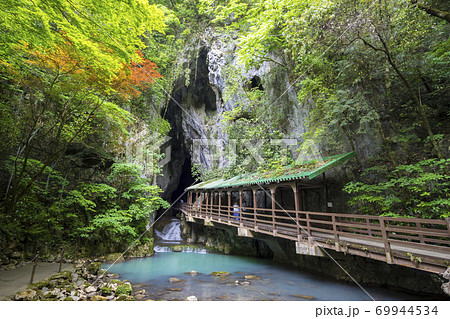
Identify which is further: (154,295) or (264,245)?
(264,245)

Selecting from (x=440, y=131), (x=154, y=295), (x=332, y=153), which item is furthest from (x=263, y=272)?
(x=440, y=131)

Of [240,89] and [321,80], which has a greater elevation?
[240,89]

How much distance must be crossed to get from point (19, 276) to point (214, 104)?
69.8 ft

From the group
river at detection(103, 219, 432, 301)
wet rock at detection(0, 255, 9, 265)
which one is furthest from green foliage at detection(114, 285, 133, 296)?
wet rock at detection(0, 255, 9, 265)

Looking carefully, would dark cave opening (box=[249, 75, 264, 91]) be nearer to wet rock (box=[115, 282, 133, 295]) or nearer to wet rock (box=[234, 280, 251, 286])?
wet rock (box=[234, 280, 251, 286])

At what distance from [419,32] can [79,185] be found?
1792 cm

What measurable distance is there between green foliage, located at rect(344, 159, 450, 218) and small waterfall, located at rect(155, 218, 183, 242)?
1860 cm

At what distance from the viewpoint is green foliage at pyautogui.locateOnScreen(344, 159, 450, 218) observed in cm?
584

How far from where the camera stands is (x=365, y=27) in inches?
263

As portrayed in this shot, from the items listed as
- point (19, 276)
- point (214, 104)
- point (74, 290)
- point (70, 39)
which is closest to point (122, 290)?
point (74, 290)

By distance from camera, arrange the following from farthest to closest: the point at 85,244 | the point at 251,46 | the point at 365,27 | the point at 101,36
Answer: the point at 85,244, the point at 251,46, the point at 365,27, the point at 101,36

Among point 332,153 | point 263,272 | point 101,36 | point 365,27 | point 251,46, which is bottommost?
point 263,272

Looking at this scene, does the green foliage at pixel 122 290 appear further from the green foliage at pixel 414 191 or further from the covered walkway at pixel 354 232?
the green foliage at pixel 414 191
